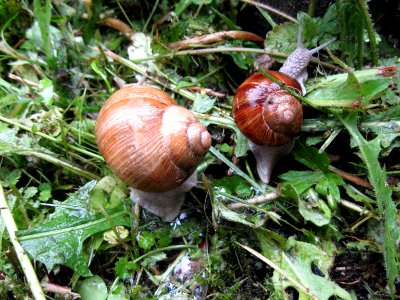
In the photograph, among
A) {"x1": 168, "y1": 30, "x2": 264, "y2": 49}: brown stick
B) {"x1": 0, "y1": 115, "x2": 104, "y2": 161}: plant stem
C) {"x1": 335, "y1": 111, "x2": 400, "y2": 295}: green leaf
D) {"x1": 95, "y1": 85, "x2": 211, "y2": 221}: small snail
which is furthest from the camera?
{"x1": 168, "y1": 30, "x2": 264, "y2": 49}: brown stick

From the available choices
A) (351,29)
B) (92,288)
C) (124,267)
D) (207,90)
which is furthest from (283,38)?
(92,288)

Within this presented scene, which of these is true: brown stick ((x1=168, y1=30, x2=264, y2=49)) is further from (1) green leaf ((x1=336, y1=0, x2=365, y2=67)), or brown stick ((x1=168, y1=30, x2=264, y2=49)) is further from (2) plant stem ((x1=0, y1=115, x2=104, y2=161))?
(2) plant stem ((x1=0, y1=115, x2=104, y2=161))

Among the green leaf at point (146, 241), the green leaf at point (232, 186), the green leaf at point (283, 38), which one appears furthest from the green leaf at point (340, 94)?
the green leaf at point (146, 241)

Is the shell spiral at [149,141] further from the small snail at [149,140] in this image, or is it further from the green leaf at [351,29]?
the green leaf at [351,29]

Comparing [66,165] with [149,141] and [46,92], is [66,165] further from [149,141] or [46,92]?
[149,141]

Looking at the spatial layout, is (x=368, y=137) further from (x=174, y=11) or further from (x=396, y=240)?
(x=174, y=11)

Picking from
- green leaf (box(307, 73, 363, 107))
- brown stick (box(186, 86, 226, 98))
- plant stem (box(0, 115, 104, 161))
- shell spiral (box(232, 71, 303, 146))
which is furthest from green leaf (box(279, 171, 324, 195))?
plant stem (box(0, 115, 104, 161))

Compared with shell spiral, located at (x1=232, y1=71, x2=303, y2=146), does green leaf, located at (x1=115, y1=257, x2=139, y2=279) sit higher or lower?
lower
